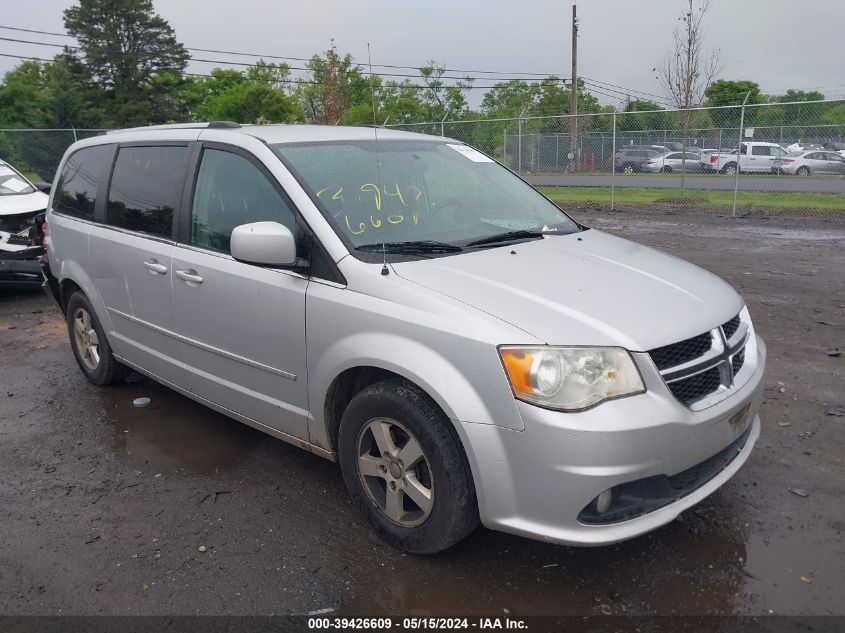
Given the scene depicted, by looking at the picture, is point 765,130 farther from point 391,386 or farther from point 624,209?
Answer: point 391,386

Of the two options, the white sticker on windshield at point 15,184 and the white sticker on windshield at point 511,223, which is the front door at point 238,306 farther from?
the white sticker on windshield at point 15,184

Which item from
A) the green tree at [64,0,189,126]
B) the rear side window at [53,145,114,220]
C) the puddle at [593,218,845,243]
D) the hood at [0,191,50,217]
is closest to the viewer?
the rear side window at [53,145,114,220]

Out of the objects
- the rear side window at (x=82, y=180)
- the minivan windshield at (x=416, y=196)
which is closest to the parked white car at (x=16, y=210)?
the rear side window at (x=82, y=180)

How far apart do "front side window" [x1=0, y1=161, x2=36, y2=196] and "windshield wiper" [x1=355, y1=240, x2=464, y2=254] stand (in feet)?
24.6

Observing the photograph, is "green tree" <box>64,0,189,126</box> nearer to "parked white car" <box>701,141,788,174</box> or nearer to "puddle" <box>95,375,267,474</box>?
"parked white car" <box>701,141,788,174</box>

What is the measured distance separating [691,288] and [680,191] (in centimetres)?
1573

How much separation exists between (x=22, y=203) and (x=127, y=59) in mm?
47512

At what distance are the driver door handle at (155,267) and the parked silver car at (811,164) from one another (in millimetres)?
16200

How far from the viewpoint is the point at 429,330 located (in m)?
2.76

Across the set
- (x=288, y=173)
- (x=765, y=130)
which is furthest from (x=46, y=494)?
(x=765, y=130)

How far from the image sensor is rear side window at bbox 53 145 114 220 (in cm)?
482

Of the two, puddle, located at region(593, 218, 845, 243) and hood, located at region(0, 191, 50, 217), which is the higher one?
hood, located at region(0, 191, 50, 217)

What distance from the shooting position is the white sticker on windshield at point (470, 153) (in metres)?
4.38

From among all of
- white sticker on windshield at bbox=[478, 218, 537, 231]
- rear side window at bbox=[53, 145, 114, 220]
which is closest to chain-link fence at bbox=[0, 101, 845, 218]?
white sticker on windshield at bbox=[478, 218, 537, 231]
